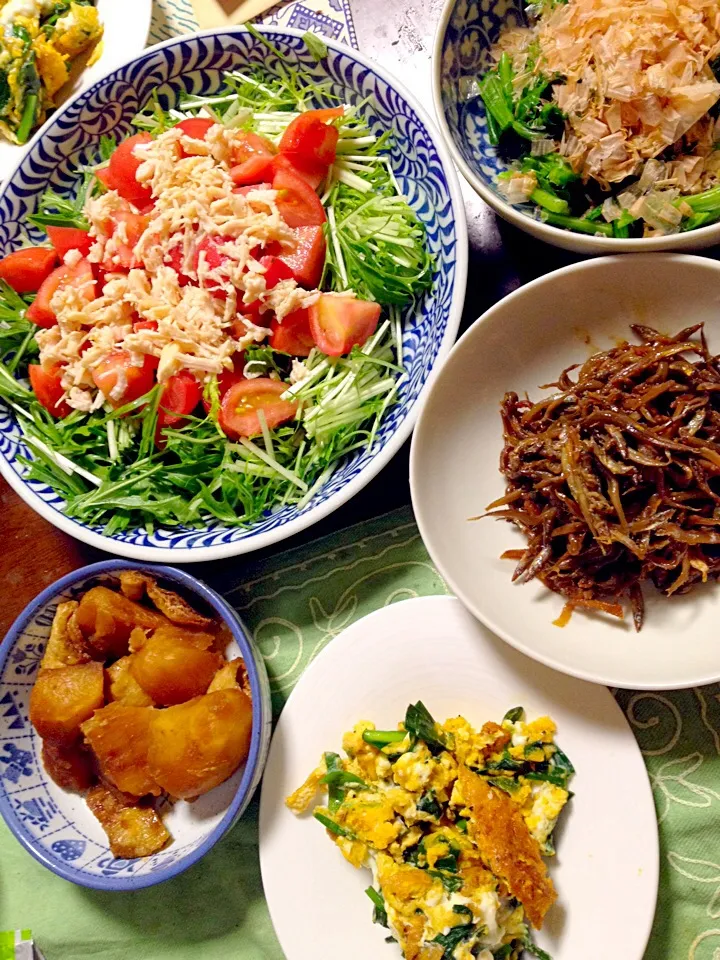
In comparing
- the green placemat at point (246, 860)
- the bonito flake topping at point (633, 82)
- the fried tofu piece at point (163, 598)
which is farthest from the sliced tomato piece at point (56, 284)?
the bonito flake topping at point (633, 82)

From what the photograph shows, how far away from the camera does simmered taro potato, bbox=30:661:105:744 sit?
1.83m

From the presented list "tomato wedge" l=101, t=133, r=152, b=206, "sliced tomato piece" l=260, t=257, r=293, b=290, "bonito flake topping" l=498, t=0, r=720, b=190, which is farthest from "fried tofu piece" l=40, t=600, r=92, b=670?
"bonito flake topping" l=498, t=0, r=720, b=190

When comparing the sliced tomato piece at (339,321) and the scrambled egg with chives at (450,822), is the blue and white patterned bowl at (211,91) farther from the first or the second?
the scrambled egg with chives at (450,822)

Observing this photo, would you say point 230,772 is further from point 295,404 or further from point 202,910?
point 295,404

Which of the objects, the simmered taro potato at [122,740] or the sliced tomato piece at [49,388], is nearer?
the simmered taro potato at [122,740]

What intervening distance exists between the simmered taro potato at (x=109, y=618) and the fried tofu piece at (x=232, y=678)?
20 cm

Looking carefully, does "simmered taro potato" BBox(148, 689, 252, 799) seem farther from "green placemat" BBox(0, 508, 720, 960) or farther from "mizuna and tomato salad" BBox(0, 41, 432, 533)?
"mizuna and tomato salad" BBox(0, 41, 432, 533)

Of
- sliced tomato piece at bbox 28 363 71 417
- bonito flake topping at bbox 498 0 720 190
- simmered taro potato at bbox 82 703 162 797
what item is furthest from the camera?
sliced tomato piece at bbox 28 363 71 417

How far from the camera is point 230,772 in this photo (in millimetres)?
1792

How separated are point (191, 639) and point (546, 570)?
84 centimetres

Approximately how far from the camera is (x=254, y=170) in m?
1.90

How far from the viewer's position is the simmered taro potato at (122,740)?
1.77m

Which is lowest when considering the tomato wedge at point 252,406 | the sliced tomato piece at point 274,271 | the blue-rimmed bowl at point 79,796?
the blue-rimmed bowl at point 79,796

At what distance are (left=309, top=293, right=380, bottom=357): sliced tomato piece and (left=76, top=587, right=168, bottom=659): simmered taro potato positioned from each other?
77 centimetres
